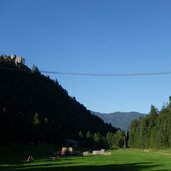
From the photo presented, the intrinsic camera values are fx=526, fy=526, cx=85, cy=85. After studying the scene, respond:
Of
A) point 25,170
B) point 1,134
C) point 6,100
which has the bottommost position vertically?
point 25,170

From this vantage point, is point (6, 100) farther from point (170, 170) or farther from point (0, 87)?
point (170, 170)

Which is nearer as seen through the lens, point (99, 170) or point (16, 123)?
point (99, 170)

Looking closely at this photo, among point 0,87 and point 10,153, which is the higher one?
point 0,87

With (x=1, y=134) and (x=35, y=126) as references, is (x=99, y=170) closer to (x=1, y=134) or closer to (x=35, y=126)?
(x=1, y=134)

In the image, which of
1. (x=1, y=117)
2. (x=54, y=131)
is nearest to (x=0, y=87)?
(x=54, y=131)

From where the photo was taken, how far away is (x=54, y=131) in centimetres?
18638

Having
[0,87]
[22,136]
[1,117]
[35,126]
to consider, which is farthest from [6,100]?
[1,117]

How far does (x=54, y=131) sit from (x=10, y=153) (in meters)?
77.4

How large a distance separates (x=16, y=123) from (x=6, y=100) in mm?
55263

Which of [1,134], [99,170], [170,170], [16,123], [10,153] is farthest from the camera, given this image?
[16,123]

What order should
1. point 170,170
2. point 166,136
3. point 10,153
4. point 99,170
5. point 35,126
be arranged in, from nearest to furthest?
point 170,170
point 99,170
point 10,153
point 35,126
point 166,136

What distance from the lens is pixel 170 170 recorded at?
151 ft

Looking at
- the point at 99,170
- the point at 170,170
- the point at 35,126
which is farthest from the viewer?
the point at 35,126

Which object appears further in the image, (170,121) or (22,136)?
(170,121)
